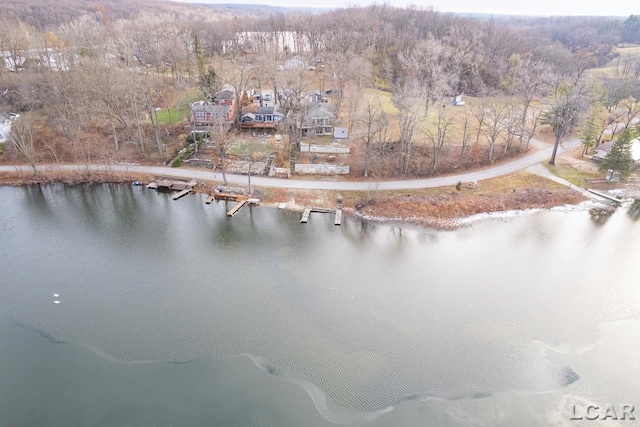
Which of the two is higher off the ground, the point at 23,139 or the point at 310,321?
the point at 23,139

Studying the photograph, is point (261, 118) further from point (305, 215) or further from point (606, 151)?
point (606, 151)

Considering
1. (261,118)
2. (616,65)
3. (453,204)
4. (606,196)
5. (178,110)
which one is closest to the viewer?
(453,204)

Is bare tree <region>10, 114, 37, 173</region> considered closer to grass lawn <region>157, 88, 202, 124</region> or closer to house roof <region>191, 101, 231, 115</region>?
grass lawn <region>157, 88, 202, 124</region>

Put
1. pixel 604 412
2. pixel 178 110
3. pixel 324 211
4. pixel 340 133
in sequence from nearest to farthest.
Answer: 1. pixel 604 412
2. pixel 324 211
3. pixel 340 133
4. pixel 178 110

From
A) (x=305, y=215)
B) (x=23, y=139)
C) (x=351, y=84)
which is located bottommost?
(x=305, y=215)

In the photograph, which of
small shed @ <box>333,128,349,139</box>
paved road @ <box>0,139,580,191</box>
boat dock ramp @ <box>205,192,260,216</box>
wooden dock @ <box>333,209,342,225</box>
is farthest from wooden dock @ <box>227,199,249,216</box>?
small shed @ <box>333,128,349,139</box>

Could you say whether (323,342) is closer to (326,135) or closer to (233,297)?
(233,297)

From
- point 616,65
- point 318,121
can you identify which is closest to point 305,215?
point 318,121
